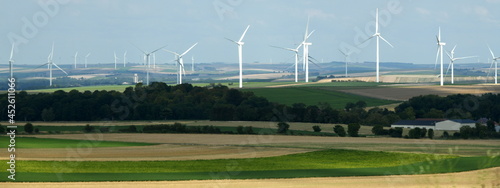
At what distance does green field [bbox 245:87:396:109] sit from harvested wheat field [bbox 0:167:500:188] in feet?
268

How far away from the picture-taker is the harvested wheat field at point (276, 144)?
75.8 metres

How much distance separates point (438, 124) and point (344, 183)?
5978 centimetres

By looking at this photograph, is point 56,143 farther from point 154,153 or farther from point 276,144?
point 276,144

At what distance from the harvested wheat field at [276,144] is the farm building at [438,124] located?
56.0ft

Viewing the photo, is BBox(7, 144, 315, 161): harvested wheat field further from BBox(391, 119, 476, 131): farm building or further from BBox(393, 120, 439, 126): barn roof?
BBox(393, 120, 439, 126): barn roof

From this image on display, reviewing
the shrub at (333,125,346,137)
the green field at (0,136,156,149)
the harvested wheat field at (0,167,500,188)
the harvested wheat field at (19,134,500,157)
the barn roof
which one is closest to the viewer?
the harvested wheat field at (0,167,500,188)

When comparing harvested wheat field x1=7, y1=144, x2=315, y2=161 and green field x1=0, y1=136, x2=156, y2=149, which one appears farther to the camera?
green field x1=0, y1=136, x2=156, y2=149

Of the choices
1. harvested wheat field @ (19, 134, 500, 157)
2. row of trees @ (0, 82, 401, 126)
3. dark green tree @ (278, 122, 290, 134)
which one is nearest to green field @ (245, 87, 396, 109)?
row of trees @ (0, 82, 401, 126)

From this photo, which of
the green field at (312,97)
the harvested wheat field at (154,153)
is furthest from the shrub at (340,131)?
the green field at (312,97)

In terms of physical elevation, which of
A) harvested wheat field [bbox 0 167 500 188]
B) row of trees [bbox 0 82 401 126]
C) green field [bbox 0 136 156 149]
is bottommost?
harvested wheat field [bbox 0 167 500 188]

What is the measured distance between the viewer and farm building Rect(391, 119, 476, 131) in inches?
4351

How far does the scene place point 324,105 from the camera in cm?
13400

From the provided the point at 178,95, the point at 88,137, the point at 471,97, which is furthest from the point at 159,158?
the point at 471,97

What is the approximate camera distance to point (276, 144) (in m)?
84.0
